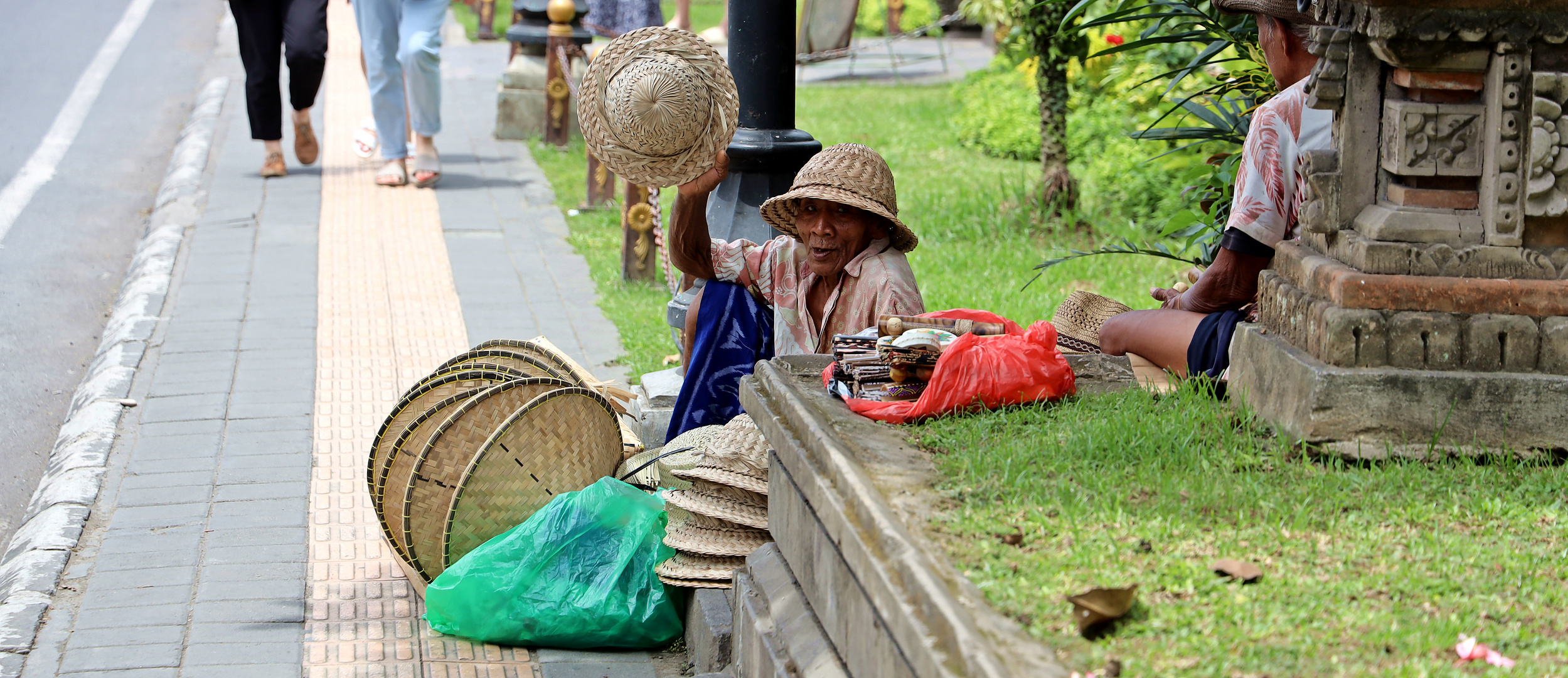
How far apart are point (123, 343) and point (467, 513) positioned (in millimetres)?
3076

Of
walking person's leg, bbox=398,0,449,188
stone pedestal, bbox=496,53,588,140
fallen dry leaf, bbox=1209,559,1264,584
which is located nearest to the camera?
fallen dry leaf, bbox=1209,559,1264,584

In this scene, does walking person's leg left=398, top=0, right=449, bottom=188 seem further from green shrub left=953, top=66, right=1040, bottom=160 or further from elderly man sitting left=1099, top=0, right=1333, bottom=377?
elderly man sitting left=1099, top=0, right=1333, bottom=377

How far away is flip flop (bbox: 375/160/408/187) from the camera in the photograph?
8891 millimetres

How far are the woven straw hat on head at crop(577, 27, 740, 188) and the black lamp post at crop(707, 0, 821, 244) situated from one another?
2.16 ft

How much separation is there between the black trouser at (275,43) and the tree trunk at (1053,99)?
4243 millimetres

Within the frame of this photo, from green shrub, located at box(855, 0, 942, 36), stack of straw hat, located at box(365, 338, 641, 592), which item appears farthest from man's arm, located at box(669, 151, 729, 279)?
green shrub, located at box(855, 0, 942, 36)

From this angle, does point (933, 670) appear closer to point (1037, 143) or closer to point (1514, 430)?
point (1514, 430)

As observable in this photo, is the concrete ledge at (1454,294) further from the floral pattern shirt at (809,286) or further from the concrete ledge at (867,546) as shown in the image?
the floral pattern shirt at (809,286)

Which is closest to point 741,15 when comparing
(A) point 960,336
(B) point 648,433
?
(B) point 648,433

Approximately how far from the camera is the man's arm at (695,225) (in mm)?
3850

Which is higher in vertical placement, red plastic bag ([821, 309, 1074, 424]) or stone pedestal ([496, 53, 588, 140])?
stone pedestal ([496, 53, 588, 140])

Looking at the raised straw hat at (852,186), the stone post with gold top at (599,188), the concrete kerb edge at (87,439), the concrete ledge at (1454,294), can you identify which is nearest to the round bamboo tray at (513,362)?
the raised straw hat at (852,186)

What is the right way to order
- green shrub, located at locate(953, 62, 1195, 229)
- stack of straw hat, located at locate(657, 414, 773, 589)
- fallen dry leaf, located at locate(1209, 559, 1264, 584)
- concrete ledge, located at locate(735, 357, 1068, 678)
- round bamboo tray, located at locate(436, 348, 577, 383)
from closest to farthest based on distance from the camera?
concrete ledge, located at locate(735, 357, 1068, 678) → fallen dry leaf, located at locate(1209, 559, 1264, 584) → stack of straw hat, located at locate(657, 414, 773, 589) → round bamboo tray, located at locate(436, 348, 577, 383) → green shrub, located at locate(953, 62, 1195, 229)

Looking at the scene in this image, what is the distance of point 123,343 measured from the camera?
593 cm
